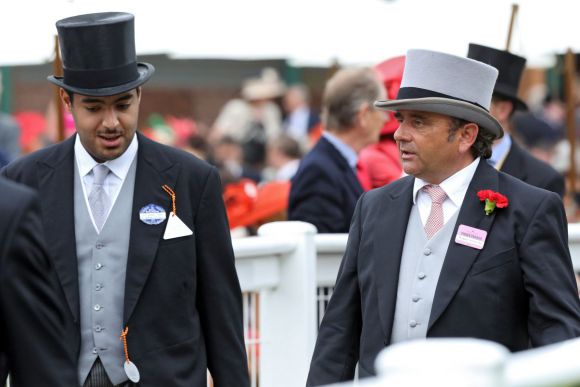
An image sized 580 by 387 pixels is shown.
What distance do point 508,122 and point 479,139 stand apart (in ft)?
8.63

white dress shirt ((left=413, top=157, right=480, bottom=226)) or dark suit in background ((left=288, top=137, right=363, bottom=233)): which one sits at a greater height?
white dress shirt ((left=413, top=157, right=480, bottom=226))

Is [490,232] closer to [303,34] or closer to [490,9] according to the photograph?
[490,9]

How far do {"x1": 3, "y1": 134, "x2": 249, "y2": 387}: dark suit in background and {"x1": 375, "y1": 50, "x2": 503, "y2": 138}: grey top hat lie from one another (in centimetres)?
85

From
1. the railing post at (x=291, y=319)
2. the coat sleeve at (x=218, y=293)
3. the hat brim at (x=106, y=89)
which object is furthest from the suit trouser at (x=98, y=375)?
the railing post at (x=291, y=319)

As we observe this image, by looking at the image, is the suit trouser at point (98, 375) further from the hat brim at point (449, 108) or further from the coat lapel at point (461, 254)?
the hat brim at point (449, 108)

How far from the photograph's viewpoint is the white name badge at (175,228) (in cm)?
496

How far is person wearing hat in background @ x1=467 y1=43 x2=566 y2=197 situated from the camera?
6.88 meters

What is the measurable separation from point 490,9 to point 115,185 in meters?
6.07

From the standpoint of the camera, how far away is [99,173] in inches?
197

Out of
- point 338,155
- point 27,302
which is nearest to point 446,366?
point 27,302

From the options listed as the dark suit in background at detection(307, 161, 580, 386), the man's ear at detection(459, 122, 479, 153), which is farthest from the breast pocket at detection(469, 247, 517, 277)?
the man's ear at detection(459, 122, 479, 153)

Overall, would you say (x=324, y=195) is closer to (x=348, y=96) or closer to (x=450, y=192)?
(x=348, y=96)

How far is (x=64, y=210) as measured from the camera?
16.1ft

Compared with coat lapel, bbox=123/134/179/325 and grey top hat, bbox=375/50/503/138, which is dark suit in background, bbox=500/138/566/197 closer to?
grey top hat, bbox=375/50/503/138
